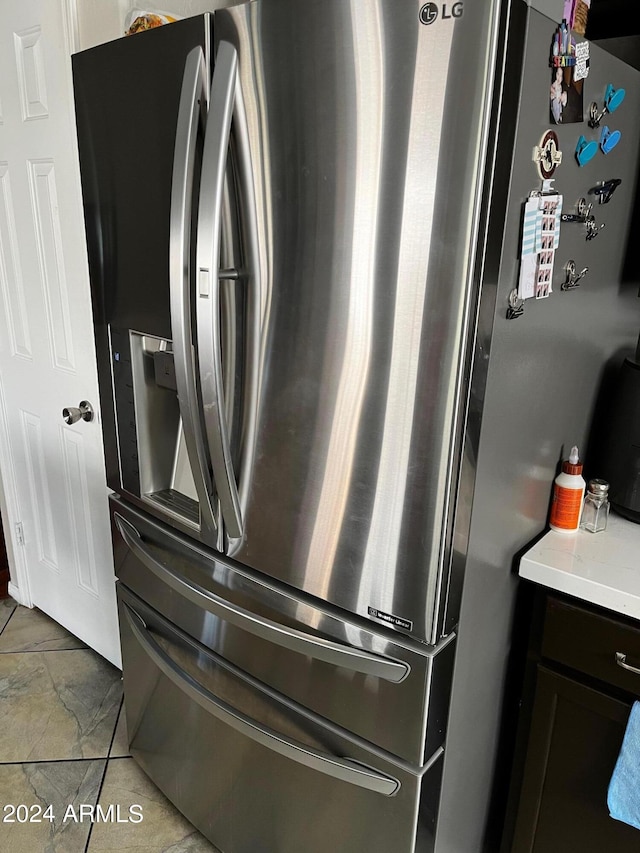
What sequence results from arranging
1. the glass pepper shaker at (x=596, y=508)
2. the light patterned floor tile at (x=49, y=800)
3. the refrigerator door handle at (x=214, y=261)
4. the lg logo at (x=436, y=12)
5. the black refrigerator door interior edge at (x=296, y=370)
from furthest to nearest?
the light patterned floor tile at (x=49, y=800), the glass pepper shaker at (x=596, y=508), the refrigerator door handle at (x=214, y=261), the black refrigerator door interior edge at (x=296, y=370), the lg logo at (x=436, y=12)

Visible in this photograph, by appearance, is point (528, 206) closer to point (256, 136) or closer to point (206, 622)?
point (256, 136)

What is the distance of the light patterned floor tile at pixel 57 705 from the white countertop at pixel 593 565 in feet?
4.64

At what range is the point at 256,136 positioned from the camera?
1.02m

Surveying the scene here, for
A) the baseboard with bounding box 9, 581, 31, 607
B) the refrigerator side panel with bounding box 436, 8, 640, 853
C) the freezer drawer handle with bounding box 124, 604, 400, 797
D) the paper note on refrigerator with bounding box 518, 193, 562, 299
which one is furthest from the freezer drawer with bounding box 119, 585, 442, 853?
the baseboard with bounding box 9, 581, 31, 607

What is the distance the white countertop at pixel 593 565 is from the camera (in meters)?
1.15

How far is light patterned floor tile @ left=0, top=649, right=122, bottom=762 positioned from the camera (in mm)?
1951

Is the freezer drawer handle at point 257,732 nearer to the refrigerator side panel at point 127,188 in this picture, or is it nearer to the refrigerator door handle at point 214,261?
the refrigerator side panel at point 127,188

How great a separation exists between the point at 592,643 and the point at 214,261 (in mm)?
938

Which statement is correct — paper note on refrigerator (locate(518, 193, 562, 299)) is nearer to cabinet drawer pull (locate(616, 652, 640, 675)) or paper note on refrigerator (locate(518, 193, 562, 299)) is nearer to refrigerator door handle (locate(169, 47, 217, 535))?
refrigerator door handle (locate(169, 47, 217, 535))

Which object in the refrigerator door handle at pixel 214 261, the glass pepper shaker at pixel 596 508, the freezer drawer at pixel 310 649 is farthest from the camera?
the glass pepper shaker at pixel 596 508

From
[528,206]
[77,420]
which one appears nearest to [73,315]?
[77,420]

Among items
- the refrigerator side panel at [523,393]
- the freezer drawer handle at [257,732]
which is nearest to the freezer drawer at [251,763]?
the freezer drawer handle at [257,732]

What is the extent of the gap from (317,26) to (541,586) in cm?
102

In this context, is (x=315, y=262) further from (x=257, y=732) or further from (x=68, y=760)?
(x=68, y=760)
